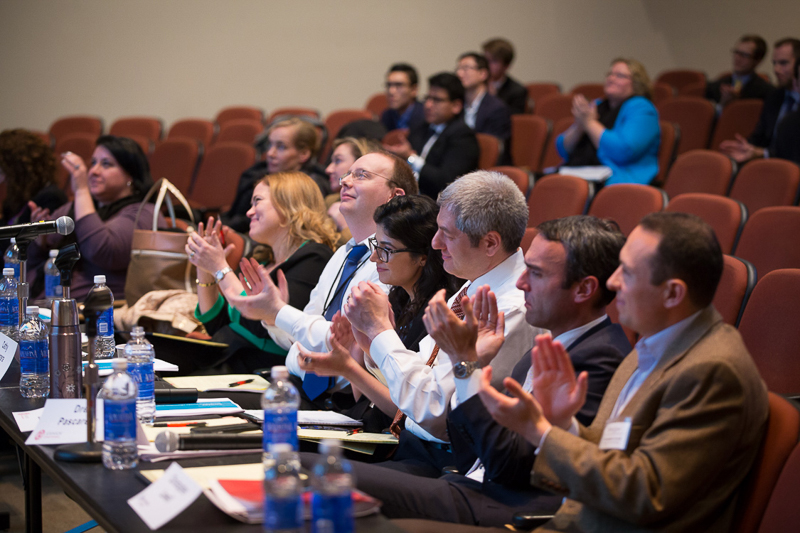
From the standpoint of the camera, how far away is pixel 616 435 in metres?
1.36

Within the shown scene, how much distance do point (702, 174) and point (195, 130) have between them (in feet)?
16.0

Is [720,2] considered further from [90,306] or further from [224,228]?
[90,306]

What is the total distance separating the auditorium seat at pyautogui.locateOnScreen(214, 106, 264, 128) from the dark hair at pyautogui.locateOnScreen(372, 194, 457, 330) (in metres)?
5.90

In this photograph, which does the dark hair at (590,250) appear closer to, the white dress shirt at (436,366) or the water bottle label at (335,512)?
the white dress shirt at (436,366)

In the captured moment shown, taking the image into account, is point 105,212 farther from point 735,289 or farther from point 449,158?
point 735,289

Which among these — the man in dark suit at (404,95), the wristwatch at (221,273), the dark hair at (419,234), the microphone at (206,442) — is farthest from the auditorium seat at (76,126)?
the microphone at (206,442)

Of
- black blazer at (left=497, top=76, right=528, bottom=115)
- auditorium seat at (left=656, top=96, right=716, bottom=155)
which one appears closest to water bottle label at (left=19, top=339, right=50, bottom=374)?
auditorium seat at (left=656, top=96, right=716, bottom=155)

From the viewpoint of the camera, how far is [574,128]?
4.97m

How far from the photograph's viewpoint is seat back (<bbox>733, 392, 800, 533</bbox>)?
1.33 metres

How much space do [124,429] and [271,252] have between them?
172 centimetres

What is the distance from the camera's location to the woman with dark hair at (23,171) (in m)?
4.36

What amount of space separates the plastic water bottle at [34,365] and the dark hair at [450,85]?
10.9ft

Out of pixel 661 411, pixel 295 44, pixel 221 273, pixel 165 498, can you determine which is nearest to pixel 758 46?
pixel 295 44

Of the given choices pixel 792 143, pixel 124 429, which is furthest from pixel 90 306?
pixel 792 143
